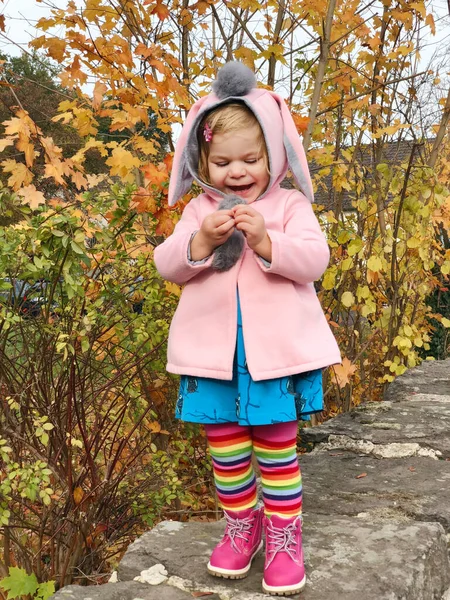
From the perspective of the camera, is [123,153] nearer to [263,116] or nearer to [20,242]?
[20,242]

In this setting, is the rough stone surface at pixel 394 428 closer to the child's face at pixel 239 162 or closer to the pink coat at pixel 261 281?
the pink coat at pixel 261 281

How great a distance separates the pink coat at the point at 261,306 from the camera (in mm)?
1585

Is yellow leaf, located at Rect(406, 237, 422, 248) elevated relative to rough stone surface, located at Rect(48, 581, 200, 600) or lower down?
elevated

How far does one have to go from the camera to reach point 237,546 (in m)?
1.68

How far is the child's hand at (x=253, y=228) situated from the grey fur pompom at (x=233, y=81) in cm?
35

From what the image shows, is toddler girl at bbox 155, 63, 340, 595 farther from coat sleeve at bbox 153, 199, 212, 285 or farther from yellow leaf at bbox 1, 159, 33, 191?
yellow leaf at bbox 1, 159, 33, 191

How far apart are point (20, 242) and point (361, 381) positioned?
261 cm

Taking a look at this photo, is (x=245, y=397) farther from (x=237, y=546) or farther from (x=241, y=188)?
(x=241, y=188)

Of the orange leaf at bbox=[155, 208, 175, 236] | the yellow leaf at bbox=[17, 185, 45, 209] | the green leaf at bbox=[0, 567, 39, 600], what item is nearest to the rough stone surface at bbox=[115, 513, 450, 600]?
the green leaf at bbox=[0, 567, 39, 600]

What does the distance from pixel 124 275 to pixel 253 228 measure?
46.2 inches

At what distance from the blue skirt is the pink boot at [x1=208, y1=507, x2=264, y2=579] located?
0.29 meters

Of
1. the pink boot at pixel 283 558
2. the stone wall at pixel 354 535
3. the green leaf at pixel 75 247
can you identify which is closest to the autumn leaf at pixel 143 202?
the green leaf at pixel 75 247

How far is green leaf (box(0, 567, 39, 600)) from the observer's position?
1.98 meters

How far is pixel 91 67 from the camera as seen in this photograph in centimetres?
271
